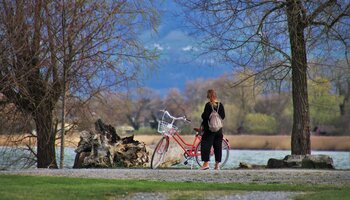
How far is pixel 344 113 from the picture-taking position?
90188 mm

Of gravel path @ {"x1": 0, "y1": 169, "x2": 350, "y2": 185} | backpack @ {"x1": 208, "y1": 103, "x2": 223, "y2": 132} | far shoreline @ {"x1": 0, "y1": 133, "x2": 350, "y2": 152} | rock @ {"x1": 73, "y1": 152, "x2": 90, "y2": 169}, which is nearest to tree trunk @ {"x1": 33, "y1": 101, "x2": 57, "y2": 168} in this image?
rock @ {"x1": 73, "y1": 152, "x2": 90, "y2": 169}

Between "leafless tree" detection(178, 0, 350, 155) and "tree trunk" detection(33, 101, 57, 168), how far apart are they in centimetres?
528

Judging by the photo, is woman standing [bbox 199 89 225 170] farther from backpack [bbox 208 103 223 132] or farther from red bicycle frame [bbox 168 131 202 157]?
red bicycle frame [bbox 168 131 202 157]

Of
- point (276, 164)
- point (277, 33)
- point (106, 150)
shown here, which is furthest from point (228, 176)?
point (106, 150)

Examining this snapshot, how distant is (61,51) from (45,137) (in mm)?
3361

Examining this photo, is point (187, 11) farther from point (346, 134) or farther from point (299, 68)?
point (346, 134)

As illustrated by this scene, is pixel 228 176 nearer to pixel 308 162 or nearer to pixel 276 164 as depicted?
pixel 308 162

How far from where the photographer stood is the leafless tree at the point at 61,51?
19.9m

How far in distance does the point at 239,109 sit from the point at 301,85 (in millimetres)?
78503

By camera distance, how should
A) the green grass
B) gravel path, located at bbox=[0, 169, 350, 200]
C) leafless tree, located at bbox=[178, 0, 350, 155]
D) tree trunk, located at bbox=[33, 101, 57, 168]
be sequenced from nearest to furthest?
1. the green grass
2. gravel path, located at bbox=[0, 169, 350, 200]
3. leafless tree, located at bbox=[178, 0, 350, 155]
4. tree trunk, located at bbox=[33, 101, 57, 168]

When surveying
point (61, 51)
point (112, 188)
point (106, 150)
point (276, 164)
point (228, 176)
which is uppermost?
point (61, 51)

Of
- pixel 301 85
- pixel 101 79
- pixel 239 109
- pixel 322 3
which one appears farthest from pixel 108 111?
pixel 239 109

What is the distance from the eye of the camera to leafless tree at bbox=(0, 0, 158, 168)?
65.4 ft

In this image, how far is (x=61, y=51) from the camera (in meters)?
20.8
